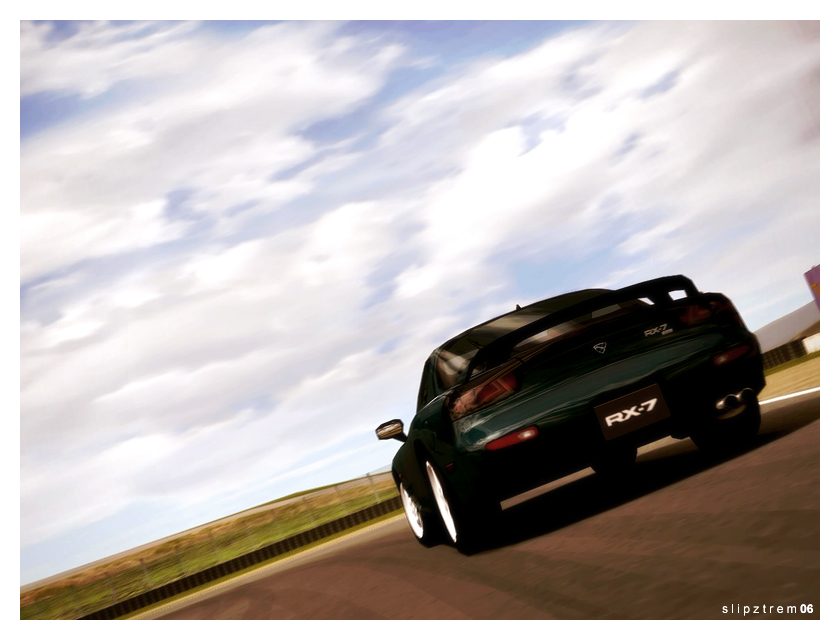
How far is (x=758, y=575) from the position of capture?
4.09 m

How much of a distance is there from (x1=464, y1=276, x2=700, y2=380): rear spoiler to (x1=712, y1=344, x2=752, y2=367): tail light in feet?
1.34

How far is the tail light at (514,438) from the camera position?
5773 mm

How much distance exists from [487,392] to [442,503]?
1257mm

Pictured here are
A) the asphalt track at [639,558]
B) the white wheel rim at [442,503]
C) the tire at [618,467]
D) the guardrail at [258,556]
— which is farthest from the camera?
the guardrail at [258,556]

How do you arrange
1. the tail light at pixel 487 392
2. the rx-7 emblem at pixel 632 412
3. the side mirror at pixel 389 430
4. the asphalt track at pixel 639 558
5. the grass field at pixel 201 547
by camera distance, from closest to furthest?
the asphalt track at pixel 639 558 < the rx-7 emblem at pixel 632 412 < the tail light at pixel 487 392 < the side mirror at pixel 389 430 < the grass field at pixel 201 547

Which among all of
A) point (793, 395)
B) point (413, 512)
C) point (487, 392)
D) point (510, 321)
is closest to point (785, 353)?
point (793, 395)

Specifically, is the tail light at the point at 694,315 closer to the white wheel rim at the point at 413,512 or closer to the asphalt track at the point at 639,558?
the asphalt track at the point at 639,558

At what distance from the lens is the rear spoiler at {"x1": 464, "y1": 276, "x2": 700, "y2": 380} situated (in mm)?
5941

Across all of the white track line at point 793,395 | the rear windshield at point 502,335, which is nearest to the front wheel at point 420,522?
the rear windshield at point 502,335

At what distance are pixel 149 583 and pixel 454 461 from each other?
13.6 metres

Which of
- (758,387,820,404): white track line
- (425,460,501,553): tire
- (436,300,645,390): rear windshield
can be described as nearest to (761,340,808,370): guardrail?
(758,387,820,404): white track line

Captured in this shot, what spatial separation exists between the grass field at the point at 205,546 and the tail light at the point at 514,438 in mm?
8904
